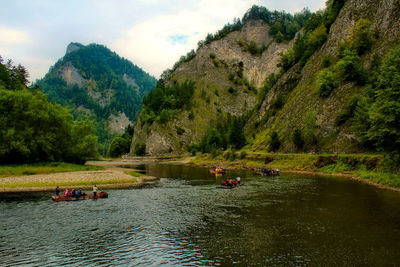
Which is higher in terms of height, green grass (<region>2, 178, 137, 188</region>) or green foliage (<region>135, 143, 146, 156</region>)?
green foliage (<region>135, 143, 146, 156</region>)

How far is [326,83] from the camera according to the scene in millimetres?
86812

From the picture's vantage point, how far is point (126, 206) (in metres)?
35.0

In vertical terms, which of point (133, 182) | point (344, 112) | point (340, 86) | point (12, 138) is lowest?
point (133, 182)

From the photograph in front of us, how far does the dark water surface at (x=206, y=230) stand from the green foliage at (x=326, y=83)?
53.5 m

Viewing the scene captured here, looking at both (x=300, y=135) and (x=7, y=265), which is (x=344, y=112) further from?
(x=7, y=265)

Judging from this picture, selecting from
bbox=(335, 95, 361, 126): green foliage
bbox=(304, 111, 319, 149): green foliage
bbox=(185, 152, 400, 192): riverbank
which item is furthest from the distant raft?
Result: bbox=(335, 95, 361, 126): green foliage

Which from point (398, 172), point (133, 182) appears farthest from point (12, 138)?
point (398, 172)

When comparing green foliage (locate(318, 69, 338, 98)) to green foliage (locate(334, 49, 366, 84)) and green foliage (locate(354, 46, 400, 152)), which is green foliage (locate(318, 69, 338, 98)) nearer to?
green foliage (locate(334, 49, 366, 84))

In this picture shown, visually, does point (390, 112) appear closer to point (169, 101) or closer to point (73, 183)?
point (73, 183)

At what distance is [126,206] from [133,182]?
23.1 meters

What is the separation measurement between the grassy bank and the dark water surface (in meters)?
10.1

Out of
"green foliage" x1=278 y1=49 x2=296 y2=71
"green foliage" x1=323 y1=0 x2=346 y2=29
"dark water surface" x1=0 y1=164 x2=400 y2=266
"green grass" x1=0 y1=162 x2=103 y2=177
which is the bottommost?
"dark water surface" x1=0 y1=164 x2=400 y2=266

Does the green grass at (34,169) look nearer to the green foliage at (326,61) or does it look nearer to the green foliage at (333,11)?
the green foliage at (326,61)

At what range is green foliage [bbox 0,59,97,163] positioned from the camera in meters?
60.2
